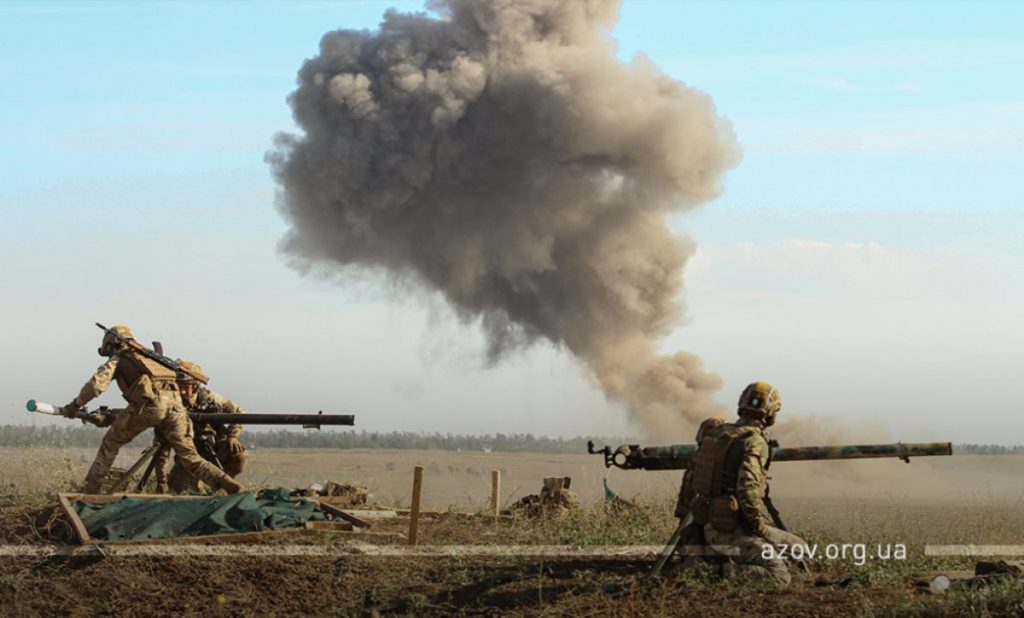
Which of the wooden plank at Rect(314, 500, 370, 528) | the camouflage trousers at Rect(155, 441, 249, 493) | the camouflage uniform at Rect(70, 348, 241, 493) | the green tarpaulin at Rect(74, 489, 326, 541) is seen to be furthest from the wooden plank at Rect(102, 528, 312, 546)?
the camouflage trousers at Rect(155, 441, 249, 493)

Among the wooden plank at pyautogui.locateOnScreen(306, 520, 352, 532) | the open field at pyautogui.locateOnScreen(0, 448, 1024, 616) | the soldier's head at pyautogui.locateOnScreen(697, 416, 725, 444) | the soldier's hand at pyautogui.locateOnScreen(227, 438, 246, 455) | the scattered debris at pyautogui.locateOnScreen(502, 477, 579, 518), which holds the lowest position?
the open field at pyautogui.locateOnScreen(0, 448, 1024, 616)

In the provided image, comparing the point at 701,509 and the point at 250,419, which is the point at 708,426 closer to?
the point at 701,509

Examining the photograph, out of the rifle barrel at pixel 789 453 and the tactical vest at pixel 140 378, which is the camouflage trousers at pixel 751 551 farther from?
the tactical vest at pixel 140 378

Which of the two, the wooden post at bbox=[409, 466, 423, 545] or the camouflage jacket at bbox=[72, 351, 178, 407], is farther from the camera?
the camouflage jacket at bbox=[72, 351, 178, 407]

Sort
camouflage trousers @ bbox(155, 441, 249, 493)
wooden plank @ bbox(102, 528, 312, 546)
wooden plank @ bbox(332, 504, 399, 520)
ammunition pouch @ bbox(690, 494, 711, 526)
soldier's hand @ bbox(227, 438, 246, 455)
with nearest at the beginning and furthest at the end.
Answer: ammunition pouch @ bbox(690, 494, 711, 526), wooden plank @ bbox(102, 528, 312, 546), wooden plank @ bbox(332, 504, 399, 520), camouflage trousers @ bbox(155, 441, 249, 493), soldier's hand @ bbox(227, 438, 246, 455)

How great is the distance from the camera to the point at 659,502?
15.6m

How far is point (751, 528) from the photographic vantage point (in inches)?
405

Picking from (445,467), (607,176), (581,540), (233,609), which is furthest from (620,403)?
(445,467)

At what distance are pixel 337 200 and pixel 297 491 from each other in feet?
44.3

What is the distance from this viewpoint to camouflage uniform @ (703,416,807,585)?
1019cm

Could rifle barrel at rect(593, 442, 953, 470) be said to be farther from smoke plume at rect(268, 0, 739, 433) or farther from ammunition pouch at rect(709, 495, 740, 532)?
smoke plume at rect(268, 0, 739, 433)

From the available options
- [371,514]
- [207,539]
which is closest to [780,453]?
[371,514]

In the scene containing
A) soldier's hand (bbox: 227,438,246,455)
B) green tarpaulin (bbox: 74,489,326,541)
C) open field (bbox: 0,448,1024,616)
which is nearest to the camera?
open field (bbox: 0,448,1024,616)

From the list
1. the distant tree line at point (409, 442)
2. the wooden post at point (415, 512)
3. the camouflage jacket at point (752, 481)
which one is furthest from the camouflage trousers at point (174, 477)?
the distant tree line at point (409, 442)
